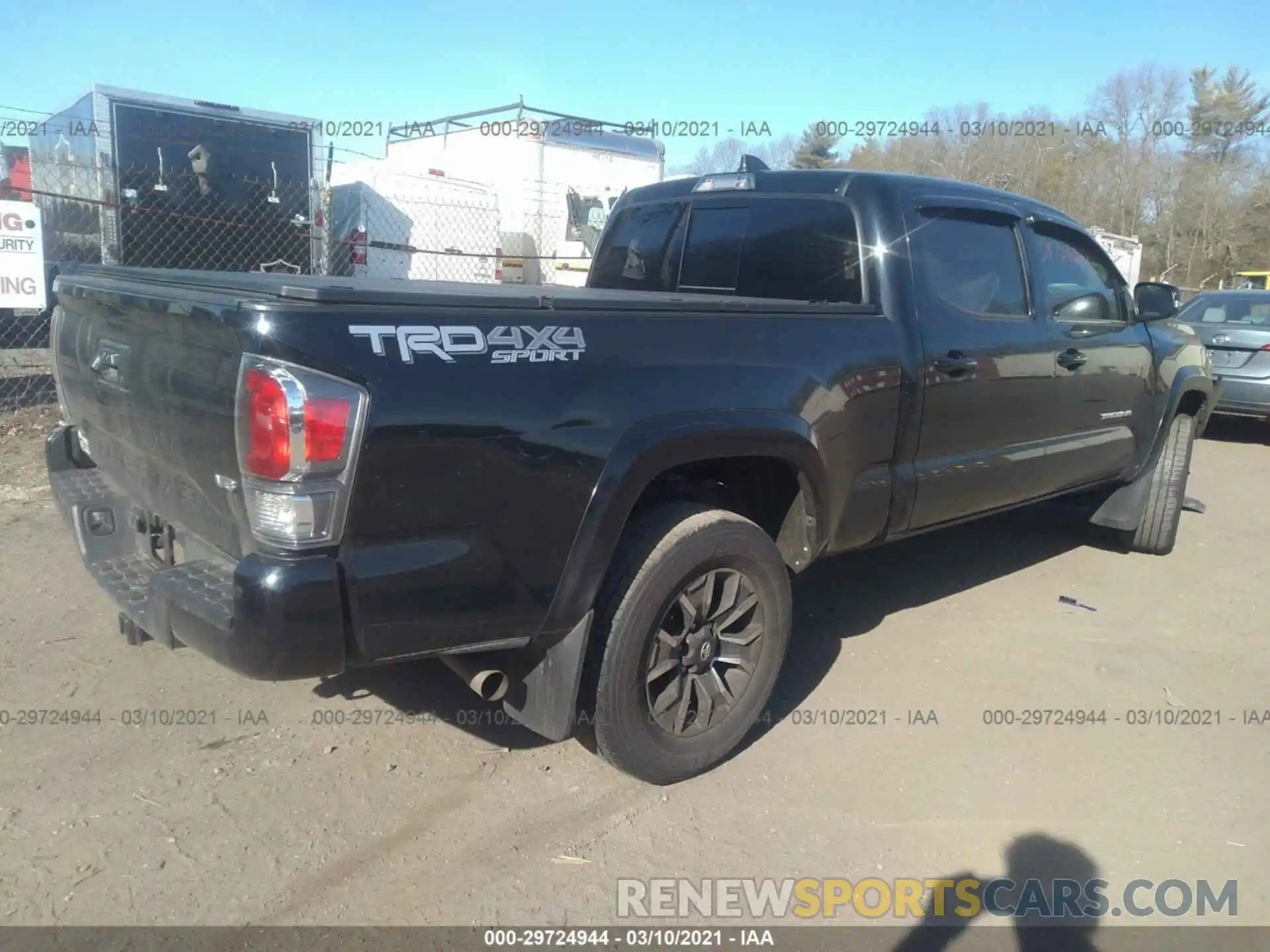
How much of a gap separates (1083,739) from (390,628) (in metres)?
2.68

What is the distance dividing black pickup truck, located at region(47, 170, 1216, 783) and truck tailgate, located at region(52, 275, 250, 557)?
1 cm

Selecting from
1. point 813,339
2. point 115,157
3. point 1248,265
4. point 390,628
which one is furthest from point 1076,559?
point 1248,265

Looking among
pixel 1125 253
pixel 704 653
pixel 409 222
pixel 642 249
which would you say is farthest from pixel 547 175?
pixel 1125 253

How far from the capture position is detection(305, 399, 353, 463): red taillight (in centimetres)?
219

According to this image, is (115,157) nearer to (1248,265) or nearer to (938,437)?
(938,437)

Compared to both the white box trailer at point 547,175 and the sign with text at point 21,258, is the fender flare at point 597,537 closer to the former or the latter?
the sign with text at point 21,258

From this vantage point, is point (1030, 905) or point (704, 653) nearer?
point (1030, 905)

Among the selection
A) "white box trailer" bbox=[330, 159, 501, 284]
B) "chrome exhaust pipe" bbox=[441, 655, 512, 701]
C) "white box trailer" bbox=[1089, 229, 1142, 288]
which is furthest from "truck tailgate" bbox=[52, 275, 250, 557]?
"white box trailer" bbox=[1089, 229, 1142, 288]

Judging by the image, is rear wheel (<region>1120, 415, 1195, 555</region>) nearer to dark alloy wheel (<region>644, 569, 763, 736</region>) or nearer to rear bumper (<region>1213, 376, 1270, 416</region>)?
dark alloy wheel (<region>644, 569, 763, 736</region>)

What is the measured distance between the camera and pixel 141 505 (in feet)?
9.83

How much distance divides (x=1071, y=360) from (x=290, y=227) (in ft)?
29.4

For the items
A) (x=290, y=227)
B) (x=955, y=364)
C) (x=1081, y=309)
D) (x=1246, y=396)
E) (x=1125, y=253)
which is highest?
(x=1125, y=253)

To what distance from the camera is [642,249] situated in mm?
4742

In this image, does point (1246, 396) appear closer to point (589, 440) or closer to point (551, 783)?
point (551, 783)
